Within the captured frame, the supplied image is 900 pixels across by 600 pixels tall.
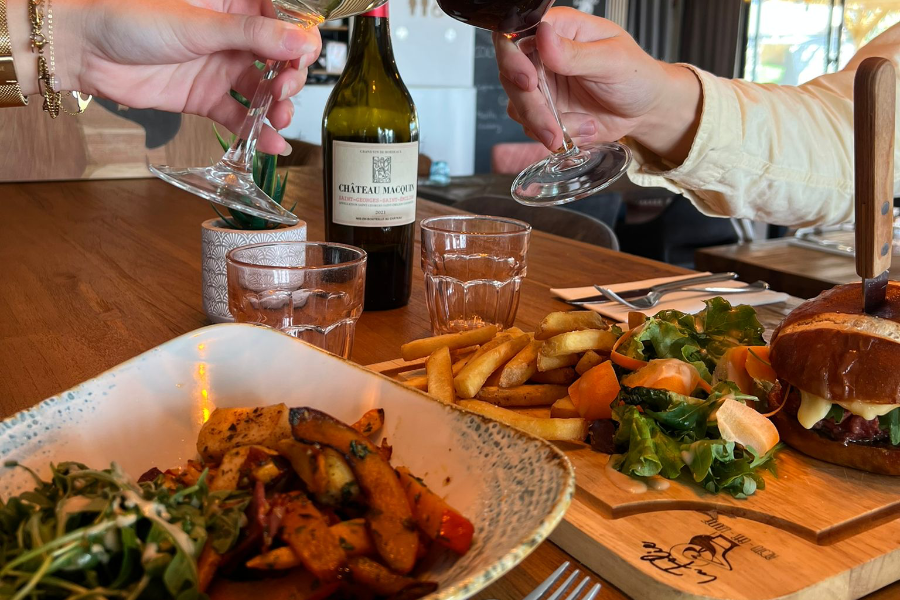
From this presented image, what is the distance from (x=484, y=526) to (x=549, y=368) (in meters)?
0.46

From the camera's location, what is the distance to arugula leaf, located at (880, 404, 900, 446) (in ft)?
2.89

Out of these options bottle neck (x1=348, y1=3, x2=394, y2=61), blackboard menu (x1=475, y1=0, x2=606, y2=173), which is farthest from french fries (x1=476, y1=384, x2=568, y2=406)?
blackboard menu (x1=475, y1=0, x2=606, y2=173)

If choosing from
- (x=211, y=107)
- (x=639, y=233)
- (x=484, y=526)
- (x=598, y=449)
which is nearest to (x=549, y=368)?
(x=598, y=449)

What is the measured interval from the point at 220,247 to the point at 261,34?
1.15 ft

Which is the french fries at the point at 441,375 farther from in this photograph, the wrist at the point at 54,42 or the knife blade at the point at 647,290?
the wrist at the point at 54,42

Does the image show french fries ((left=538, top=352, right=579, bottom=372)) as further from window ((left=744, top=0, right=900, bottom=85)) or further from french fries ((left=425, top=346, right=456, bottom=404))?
window ((left=744, top=0, right=900, bottom=85))

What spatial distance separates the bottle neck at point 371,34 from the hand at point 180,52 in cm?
17

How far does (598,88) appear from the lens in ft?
4.88

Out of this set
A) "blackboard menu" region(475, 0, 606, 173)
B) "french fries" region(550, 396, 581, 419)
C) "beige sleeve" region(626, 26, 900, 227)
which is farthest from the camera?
"blackboard menu" region(475, 0, 606, 173)

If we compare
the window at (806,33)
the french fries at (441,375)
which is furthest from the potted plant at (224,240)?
the window at (806,33)

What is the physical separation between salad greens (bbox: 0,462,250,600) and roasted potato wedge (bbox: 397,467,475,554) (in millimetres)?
131

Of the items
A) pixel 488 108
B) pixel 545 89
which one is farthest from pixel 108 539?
pixel 488 108

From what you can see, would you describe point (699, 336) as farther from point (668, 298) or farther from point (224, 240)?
point (224, 240)

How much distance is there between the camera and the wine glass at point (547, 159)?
1.12 metres
